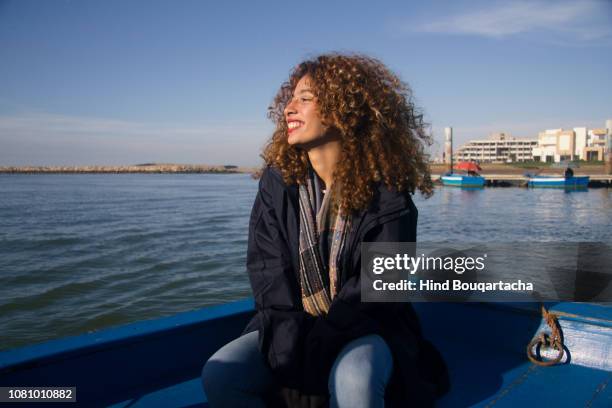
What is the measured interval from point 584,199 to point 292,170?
120 ft

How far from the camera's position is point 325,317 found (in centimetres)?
188

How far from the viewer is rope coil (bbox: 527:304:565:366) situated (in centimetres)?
248

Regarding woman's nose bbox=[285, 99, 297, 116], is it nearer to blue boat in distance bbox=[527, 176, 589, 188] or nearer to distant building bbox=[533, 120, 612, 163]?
blue boat in distance bbox=[527, 176, 589, 188]

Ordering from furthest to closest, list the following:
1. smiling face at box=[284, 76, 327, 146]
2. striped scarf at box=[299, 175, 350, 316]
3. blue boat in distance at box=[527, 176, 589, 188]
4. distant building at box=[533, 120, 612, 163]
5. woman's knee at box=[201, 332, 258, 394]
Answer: distant building at box=[533, 120, 612, 163] < blue boat in distance at box=[527, 176, 589, 188] < smiling face at box=[284, 76, 327, 146] < striped scarf at box=[299, 175, 350, 316] < woman's knee at box=[201, 332, 258, 394]

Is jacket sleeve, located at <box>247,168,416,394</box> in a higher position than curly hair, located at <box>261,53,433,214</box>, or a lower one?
lower

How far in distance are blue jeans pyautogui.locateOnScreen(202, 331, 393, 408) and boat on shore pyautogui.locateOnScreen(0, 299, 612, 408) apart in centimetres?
40

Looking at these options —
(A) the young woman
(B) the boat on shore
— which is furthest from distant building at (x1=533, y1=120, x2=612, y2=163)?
(A) the young woman

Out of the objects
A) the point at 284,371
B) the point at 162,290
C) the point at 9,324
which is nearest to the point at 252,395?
the point at 284,371

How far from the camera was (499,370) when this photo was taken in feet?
8.12

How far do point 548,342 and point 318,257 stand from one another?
140 cm

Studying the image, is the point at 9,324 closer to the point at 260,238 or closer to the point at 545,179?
the point at 260,238

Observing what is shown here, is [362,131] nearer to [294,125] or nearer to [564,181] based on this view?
[294,125]

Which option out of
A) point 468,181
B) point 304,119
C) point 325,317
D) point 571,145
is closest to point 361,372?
point 325,317

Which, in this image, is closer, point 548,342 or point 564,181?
point 548,342
